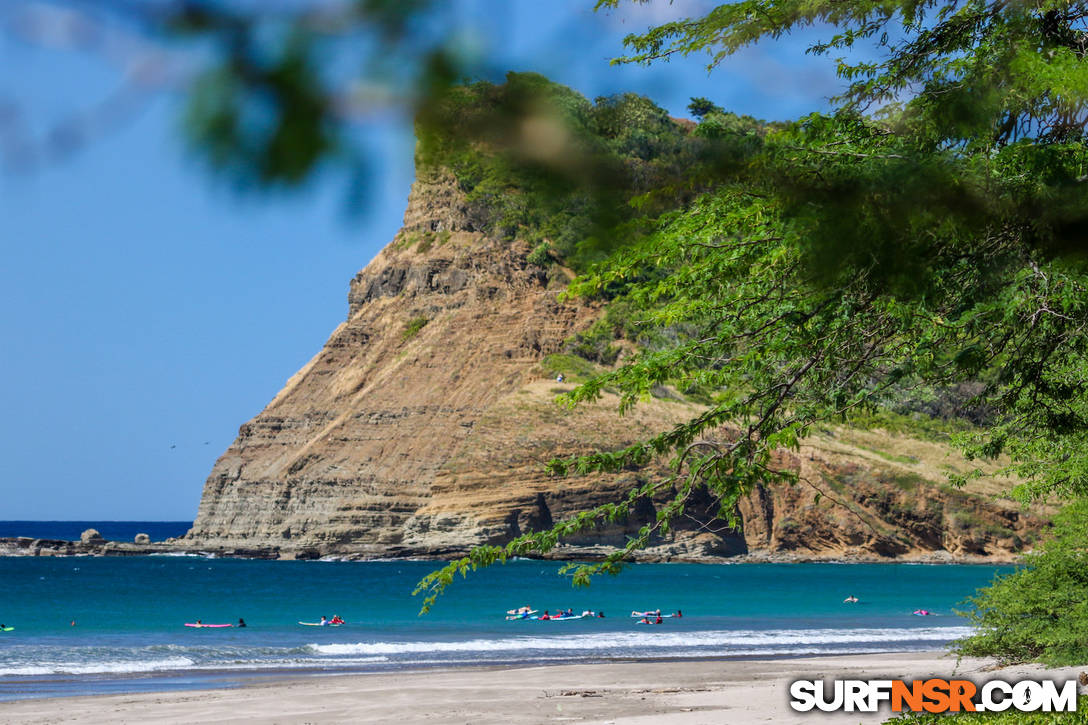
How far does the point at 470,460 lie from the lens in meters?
83.3

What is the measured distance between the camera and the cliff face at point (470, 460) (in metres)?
81.4

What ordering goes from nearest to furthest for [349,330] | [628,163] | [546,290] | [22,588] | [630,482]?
[628,163]
[22,588]
[630,482]
[546,290]
[349,330]

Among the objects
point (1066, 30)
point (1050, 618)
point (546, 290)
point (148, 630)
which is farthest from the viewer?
point (546, 290)

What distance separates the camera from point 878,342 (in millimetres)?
7297

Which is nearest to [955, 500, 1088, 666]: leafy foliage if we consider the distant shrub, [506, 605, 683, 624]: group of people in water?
the distant shrub

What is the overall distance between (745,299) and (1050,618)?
32.5 feet

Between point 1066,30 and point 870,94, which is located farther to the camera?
point 870,94

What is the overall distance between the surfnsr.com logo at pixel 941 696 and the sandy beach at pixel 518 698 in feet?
1.13

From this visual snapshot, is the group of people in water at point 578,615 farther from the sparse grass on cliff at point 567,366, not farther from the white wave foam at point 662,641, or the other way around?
the sparse grass on cliff at point 567,366

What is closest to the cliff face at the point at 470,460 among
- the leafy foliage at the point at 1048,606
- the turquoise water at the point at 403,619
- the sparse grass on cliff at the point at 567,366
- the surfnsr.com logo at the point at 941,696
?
the sparse grass on cliff at the point at 567,366

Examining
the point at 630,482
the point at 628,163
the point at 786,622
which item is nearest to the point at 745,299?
the point at 628,163

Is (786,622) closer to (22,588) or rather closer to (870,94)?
(870,94)

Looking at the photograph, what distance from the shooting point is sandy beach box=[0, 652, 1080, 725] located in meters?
16.5

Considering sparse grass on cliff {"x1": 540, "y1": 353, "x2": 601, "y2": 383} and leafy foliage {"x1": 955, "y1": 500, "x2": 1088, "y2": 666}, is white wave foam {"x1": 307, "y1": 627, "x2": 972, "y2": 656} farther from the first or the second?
sparse grass on cliff {"x1": 540, "y1": 353, "x2": 601, "y2": 383}
